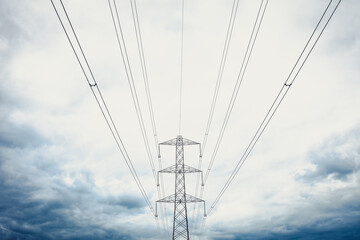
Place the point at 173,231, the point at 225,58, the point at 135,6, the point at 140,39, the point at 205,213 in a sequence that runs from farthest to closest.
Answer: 1. the point at 205,213
2. the point at 173,231
3. the point at 225,58
4. the point at 140,39
5. the point at 135,6

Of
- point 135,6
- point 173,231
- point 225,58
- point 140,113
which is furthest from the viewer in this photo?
point 173,231

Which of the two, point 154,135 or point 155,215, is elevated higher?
point 154,135

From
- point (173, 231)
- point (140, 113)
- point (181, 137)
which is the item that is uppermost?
point (181, 137)

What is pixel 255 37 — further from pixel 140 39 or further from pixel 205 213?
pixel 205 213

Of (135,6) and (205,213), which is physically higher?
(135,6)

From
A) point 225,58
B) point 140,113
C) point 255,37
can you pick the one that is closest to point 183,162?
point 140,113

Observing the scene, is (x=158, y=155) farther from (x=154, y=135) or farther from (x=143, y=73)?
(x=143, y=73)

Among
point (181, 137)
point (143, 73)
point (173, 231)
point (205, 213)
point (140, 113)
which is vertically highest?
point (181, 137)

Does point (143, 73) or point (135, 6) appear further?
point (143, 73)

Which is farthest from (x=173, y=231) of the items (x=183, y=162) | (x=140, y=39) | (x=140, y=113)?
(x=140, y=39)
